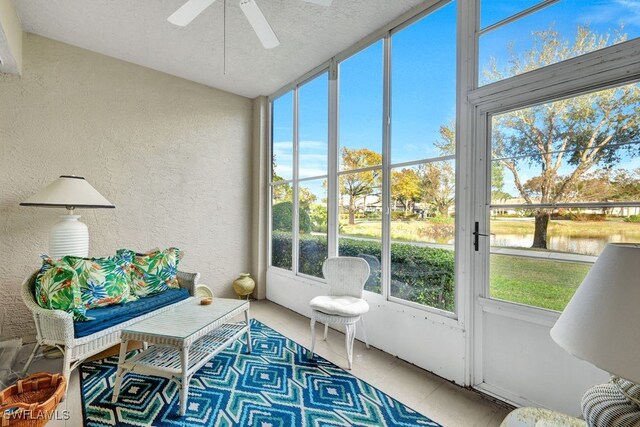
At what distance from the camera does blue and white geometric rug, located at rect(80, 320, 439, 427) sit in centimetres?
182

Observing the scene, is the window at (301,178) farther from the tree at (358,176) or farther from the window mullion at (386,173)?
the window mullion at (386,173)

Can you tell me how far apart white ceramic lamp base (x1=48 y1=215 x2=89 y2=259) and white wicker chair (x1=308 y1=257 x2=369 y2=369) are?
2177 mm

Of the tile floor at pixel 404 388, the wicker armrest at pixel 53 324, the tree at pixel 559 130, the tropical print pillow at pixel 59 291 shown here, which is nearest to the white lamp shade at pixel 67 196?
the tropical print pillow at pixel 59 291

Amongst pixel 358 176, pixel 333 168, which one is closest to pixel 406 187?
pixel 358 176

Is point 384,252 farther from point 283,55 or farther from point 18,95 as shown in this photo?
point 18,95

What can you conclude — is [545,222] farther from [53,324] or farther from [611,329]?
[53,324]

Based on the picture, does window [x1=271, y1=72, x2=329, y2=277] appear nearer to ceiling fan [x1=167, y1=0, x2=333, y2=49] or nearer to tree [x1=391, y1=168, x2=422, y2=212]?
tree [x1=391, y1=168, x2=422, y2=212]

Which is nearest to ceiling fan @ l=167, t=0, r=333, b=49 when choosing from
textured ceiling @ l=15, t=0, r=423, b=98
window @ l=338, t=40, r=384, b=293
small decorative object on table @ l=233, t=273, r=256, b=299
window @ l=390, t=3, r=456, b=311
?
textured ceiling @ l=15, t=0, r=423, b=98

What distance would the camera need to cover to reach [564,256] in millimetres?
1791

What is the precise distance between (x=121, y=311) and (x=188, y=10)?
89.5 inches

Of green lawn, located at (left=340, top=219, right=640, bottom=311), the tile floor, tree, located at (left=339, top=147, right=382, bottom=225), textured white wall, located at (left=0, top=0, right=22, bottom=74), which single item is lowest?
the tile floor

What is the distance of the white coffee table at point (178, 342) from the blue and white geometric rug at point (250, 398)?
13cm

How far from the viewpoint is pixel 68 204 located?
97.8 inches

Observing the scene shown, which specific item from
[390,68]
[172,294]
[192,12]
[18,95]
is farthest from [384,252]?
[18,95]
